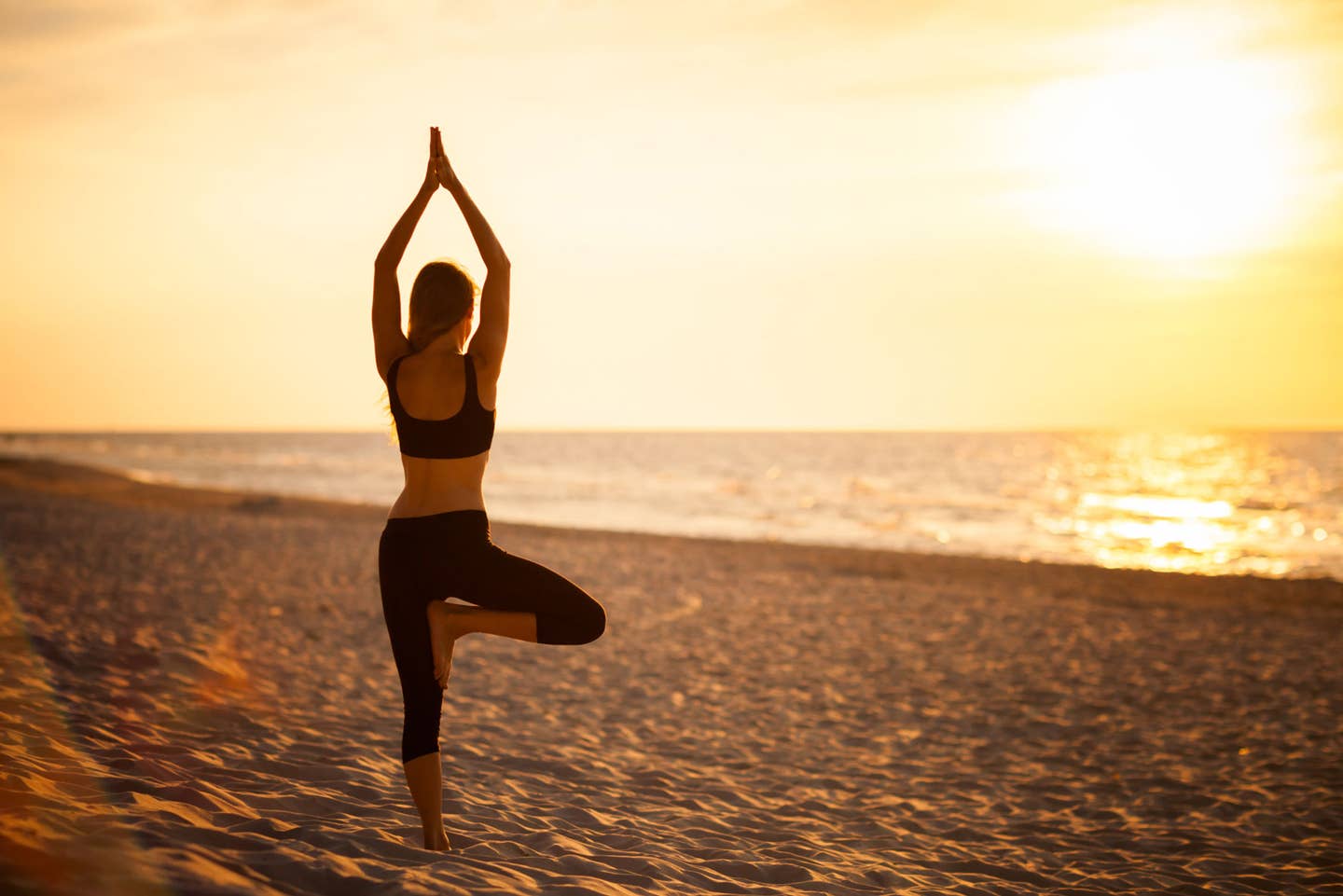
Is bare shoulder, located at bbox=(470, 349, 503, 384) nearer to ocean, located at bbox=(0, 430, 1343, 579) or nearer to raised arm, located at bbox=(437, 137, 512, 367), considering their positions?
raised arm, located at bbox=(437, 137, 512, 367)

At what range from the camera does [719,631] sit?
11844 mm

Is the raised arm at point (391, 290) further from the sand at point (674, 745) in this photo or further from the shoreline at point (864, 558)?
the shoreline at point (864, 558)

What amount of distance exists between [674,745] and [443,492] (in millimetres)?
4298

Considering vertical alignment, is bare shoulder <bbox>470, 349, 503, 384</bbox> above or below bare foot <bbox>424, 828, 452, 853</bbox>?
above

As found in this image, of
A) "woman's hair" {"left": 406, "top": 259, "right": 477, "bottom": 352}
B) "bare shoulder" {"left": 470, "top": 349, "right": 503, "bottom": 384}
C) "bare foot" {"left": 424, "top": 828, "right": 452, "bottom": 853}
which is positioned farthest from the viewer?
"bare foot" {"left": 424, "top": 828, "right": 452, "bottom": 853}

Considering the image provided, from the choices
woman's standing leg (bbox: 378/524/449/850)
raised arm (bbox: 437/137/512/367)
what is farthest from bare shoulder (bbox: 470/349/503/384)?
woman's standing leg (bbox: 378/524/449/850)

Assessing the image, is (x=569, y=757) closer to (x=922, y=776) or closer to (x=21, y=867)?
(x=922, y=776)

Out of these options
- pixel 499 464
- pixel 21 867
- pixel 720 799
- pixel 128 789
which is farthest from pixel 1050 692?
pixel 499 464

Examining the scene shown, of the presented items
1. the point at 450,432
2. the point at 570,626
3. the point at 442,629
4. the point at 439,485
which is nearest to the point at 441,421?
the point at 450,432

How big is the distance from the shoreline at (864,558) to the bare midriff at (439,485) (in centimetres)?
1485

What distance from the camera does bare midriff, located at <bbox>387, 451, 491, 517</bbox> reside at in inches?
133

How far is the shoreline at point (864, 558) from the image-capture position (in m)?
16.6

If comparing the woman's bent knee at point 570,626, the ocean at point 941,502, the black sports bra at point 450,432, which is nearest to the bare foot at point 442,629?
the woman's bent knee at point 570,626

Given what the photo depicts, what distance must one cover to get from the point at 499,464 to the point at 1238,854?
228ft
